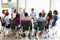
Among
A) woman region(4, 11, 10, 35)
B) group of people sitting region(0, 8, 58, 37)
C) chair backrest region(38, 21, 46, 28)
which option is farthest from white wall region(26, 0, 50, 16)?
woman region(4, 11, 10, 35)

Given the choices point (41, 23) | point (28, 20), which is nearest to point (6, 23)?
point (28, 20)

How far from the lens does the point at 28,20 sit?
99.9 inches

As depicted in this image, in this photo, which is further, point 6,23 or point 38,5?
point 6,23

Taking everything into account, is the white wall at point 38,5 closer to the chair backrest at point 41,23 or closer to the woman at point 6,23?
the chair backrest at point 41,23

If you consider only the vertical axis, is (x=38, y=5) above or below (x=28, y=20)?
above

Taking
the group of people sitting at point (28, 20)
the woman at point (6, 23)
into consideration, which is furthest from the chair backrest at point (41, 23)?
the woman at point (6, 23)

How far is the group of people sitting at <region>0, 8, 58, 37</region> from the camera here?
8.19 ft

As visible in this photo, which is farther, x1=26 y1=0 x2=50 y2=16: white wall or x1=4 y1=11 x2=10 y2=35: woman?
x1=4 y1=11 x2=10 y2=35: woman

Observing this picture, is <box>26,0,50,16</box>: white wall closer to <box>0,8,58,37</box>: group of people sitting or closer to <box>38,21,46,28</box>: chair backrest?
<box>0,8,58,37</box>: group of people sitting

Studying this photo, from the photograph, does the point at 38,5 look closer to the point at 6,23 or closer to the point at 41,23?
the point at 41,23

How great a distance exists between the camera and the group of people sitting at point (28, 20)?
2.50m

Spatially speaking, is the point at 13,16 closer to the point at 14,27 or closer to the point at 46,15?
the point at 14,27

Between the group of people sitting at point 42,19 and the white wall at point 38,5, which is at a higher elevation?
the white wall at point 38,5

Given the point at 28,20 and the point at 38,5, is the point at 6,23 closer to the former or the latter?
the point at 28,20
